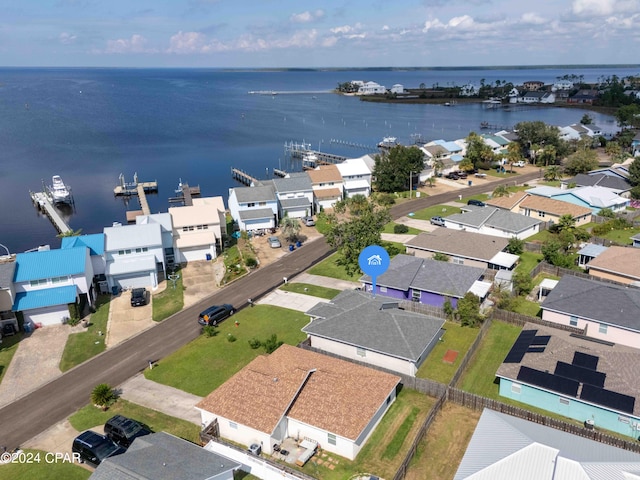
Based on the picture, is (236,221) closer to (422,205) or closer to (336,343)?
(422,205)

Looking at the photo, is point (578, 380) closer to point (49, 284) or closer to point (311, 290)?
point (311, 290)

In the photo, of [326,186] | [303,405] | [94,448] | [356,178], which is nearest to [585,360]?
[303,405]

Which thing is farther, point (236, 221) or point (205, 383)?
point (236, 221)

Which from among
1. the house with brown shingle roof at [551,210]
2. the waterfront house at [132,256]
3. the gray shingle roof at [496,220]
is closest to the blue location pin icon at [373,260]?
the gray shingle roof at [496,220]

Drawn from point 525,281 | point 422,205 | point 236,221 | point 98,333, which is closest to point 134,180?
point 236,221

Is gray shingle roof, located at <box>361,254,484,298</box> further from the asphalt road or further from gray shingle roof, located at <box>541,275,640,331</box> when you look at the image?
the asphalt road

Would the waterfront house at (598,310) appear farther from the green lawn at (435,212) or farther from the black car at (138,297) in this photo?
the black car at (138,297)

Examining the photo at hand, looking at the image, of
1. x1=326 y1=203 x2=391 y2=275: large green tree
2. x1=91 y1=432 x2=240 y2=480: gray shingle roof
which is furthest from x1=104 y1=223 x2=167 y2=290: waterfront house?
x1=91 y1=432 x2=240 y2=480: gray shingle roof
